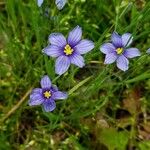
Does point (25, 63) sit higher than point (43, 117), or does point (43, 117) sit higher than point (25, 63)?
point (25, 63)

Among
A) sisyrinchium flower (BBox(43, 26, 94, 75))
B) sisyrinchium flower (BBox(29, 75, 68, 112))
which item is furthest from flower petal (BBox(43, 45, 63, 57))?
sisyrinchium flower (BBox(29, 75, 68, 112))

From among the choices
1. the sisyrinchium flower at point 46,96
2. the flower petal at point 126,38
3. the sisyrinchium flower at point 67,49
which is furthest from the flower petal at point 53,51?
the flower petal at point 126,38

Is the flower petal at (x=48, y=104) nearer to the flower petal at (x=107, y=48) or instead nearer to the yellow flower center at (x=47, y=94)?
A: the yellow flower center at (x=47, y=94)

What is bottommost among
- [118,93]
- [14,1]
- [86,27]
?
[118,93]

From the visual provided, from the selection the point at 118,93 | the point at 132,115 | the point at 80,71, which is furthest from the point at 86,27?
the point at 132,115

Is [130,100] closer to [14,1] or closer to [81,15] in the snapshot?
[81,15]

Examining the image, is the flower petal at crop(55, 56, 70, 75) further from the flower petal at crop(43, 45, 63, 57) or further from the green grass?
the green grass
